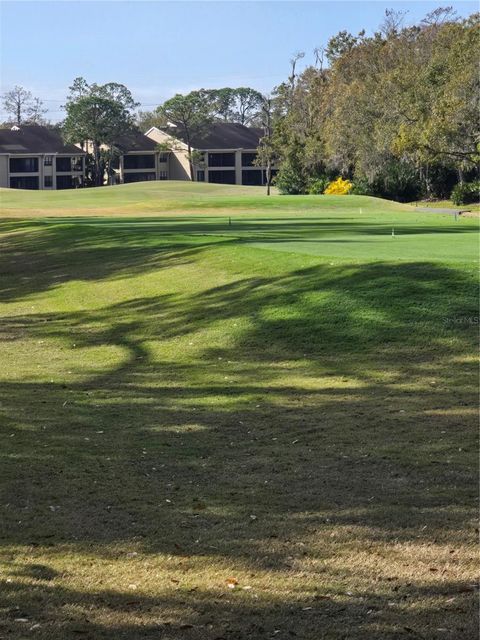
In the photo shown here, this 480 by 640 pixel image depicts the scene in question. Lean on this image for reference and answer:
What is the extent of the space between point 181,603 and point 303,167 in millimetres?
87020

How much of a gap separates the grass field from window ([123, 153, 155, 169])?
104 m

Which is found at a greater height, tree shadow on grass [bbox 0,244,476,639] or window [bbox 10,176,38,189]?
window [bbox 10,176,38,189]

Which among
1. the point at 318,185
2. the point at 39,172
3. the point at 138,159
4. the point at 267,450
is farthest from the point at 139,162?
the point at 267,450

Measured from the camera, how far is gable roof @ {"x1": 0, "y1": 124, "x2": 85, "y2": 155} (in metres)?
119

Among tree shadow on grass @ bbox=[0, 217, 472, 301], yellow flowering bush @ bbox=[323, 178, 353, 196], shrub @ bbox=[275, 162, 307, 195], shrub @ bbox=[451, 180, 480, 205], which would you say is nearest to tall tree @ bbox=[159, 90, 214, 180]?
shrub @ bbox=[275, 162, 307, 195]

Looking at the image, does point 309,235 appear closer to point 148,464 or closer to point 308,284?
point 308,284

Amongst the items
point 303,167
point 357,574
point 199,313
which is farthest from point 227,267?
point 303,167

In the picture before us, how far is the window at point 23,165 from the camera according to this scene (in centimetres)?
12031

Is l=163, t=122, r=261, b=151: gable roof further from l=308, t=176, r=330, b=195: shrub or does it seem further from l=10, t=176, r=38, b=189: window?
l=308, t=176, r=330, b=195: shrub

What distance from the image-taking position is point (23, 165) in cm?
12069

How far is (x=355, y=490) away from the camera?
8367 millimetres

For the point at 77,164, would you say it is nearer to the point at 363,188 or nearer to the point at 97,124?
the point at 97,124

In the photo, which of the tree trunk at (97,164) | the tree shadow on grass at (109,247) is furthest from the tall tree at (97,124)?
the tree shadow on grass at (109,247)

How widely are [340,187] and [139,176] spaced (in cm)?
5219
